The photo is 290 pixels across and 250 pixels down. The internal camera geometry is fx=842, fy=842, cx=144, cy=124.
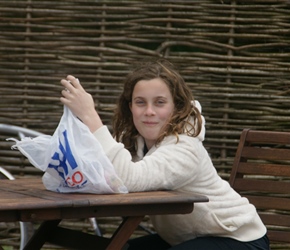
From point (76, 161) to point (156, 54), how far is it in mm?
2340

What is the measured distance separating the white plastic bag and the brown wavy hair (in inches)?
13.9

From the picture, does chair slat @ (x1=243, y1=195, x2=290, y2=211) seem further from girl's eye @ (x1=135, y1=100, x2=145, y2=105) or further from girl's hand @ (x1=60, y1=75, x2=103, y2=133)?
girl's hand @ (x1=60, y1=75, x2=103, y2=133)

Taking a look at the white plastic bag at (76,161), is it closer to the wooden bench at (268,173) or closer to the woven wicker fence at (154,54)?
the wooden bench at (268,173)

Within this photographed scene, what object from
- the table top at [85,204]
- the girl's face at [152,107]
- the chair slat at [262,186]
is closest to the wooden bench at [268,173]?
the chair slat at [262,186]

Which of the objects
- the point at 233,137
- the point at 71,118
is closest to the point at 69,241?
the point at 71,118

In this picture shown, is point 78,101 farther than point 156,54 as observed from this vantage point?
No

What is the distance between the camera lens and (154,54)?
17.4 ft

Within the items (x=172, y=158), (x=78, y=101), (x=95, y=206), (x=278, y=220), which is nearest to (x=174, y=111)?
(x=172, y=158)

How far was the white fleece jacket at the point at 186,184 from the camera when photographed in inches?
125

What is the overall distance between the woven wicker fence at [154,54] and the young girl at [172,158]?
1707 millimetres

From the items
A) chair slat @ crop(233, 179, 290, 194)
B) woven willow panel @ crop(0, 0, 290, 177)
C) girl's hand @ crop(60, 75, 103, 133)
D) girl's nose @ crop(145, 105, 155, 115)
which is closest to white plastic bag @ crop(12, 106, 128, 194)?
girl's hand @ crop(60, 75, 103, 133)

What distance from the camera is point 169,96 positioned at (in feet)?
11.3

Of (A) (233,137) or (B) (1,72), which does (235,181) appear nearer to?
(A) (233,137)

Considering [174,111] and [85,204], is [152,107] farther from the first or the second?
[85,204]
